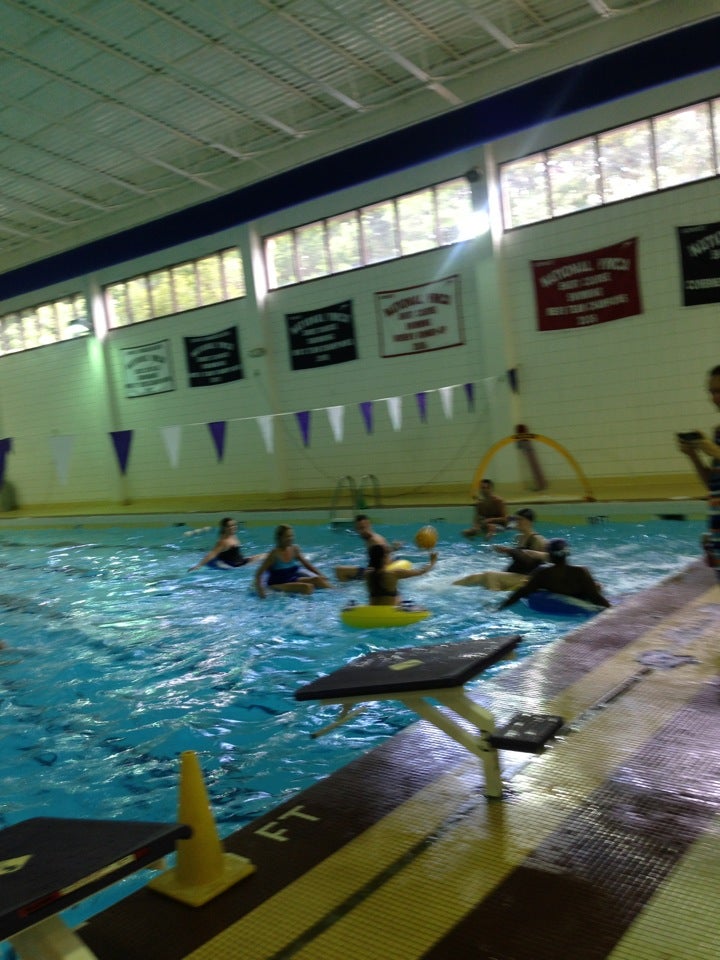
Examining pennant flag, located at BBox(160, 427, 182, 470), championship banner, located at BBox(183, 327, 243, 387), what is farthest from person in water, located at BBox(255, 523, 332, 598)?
championship banner, located at BBox(183, 327, 243, 387)

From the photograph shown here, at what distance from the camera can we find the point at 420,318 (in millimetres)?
13961

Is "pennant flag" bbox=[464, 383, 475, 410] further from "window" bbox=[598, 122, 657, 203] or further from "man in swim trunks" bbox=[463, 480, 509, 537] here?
"window" bbox=[598, 122, 657, 203]

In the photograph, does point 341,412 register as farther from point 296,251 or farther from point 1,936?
point 1,936

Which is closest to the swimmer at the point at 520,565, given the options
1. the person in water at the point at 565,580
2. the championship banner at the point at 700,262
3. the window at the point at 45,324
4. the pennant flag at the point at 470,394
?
the person in water at the point at 565,580

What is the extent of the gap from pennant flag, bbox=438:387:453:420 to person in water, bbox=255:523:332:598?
5.60 m

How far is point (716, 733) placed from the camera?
11.0 feet

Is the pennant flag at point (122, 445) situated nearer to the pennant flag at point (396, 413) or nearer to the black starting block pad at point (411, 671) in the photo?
the pennant flag at point (396, 413)

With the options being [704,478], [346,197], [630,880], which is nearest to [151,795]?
[630,880]

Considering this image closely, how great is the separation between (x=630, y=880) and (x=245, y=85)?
1237cm

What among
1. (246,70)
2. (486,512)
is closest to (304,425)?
(486,512)

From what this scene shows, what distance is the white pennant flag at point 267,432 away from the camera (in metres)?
15.9

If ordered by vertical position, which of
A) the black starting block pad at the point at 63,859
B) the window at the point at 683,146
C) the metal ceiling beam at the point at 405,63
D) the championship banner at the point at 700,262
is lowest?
the black starting block pad at the point at 63,859

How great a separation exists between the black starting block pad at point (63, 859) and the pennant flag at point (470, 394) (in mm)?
12003

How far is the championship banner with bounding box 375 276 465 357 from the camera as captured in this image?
13578 millimetres
